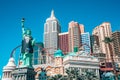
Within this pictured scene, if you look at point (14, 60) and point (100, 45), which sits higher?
point (100, 45)

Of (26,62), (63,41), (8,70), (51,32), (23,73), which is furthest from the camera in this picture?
(51,32)

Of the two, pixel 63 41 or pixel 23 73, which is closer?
pixel 23 73

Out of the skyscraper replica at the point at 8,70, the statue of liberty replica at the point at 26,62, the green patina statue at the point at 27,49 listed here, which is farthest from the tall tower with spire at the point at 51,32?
the statue of liberty replica at the point at 26,62

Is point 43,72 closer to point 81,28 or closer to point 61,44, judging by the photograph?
point 61,44

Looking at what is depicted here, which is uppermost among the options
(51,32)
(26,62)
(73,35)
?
(51,32)

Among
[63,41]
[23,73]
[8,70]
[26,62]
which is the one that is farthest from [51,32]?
[23,73]

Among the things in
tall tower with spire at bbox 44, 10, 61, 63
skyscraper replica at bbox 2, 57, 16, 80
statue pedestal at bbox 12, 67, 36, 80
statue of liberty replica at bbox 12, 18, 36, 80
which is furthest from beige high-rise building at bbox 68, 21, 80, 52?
statue pedestal at bbox 12, 67, 36, 80

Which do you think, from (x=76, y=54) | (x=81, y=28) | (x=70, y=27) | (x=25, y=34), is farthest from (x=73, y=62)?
(x=81, y=28)

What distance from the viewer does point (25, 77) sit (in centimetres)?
4725

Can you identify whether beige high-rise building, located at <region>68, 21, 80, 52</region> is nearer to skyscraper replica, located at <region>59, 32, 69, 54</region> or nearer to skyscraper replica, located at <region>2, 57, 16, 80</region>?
skyscraper replica, located at <region>59, 32, 69, 54</region>

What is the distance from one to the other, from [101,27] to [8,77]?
114517 millimetres

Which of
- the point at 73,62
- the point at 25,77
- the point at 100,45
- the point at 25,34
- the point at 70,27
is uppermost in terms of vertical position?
the point at 70,27

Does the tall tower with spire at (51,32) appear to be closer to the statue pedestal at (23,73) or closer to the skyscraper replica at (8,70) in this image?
the skyscraper replica at (8,70)

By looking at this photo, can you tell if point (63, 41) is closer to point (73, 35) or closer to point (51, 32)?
point (73, 35)
